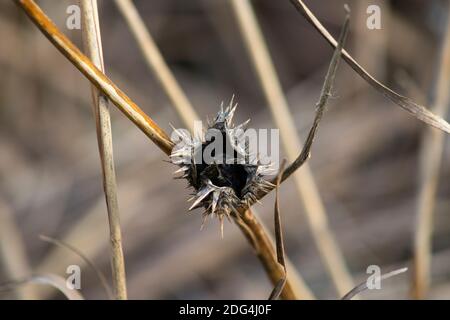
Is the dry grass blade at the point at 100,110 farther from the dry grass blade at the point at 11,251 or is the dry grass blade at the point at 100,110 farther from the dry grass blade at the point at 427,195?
the dry grass blade at the point at 11,251

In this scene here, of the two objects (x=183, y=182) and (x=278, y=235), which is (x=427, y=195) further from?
(x=183, y=182)

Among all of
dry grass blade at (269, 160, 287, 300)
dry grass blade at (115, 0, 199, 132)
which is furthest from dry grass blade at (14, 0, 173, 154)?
dry grass blade at (115, 0, 199, 132)

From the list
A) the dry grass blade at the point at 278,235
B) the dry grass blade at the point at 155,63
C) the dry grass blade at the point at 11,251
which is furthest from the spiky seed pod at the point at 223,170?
the dry grass blade at the point at 11,251

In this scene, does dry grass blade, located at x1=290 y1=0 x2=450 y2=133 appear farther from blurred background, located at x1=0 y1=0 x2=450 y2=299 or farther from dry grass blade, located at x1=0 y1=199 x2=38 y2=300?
dry grass blade, located at x1=0 y1=199 x2=38 y2=300
